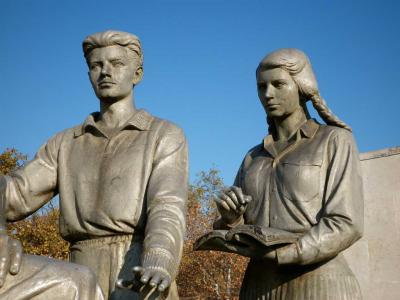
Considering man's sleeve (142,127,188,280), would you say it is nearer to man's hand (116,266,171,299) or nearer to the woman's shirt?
man's hand (116,266,171,299)

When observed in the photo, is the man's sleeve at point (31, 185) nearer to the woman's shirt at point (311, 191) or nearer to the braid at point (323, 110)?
the woman's shirt at point (311, 191)

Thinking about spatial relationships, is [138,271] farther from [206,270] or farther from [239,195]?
[206,270]

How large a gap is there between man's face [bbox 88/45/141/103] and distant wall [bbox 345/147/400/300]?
3.41 meters

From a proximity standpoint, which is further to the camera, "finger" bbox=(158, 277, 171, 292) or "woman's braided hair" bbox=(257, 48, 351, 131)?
"woman's braided hair" bbox=(257, 48, 351, 131)

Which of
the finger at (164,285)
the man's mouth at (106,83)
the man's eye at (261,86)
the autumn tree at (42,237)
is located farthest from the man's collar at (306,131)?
the autumn tree at (42,237)

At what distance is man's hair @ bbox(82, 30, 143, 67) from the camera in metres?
4.59

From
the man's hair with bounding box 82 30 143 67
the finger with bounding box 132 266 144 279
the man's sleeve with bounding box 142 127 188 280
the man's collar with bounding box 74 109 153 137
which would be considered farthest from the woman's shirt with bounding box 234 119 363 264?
the man's hair with bounding box 82 30 143 67

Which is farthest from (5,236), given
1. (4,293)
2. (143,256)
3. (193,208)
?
(193,208)

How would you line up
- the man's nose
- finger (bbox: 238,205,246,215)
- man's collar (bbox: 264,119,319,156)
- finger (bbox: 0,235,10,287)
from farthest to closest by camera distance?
1. man's collar (bbox: 264,119,319,156)
2. finger (bbox: 238,205,246,215)
3. the man's nose
4. finger (bbox: 0,235,10,287)

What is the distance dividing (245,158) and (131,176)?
1466 millimetres

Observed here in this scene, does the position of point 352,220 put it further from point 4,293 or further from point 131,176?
point 4,293

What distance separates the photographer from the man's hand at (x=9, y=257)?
3.36m

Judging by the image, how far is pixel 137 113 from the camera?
15.5 ft

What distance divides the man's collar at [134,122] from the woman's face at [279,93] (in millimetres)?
1032
